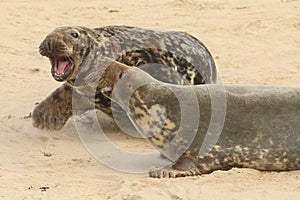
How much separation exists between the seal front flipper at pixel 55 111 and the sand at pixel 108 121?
0.10 metres

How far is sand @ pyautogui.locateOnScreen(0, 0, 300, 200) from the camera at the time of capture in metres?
5.62

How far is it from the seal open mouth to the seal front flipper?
0.56m

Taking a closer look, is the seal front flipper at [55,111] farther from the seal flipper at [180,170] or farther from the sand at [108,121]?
the seal flipper at [180,170]

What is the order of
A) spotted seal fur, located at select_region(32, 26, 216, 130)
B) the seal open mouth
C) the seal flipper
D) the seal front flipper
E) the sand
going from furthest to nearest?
the seal front flipper, spotted seal fur, located at select_region(32, 26, 216, 130), the seal open mouth, the seal flipper, the sand

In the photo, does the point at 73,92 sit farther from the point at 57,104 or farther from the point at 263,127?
the point at 263,127

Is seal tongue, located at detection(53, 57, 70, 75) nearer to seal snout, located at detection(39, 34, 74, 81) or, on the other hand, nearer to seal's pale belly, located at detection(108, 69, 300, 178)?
seal snout, located at detection(39, 34, 74, 81)

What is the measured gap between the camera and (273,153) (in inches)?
236

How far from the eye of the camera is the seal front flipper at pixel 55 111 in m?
7.19

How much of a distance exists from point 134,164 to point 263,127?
98 cm

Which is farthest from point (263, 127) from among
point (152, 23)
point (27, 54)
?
point (152, 23)

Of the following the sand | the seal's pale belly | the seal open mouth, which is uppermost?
the seal open mouth

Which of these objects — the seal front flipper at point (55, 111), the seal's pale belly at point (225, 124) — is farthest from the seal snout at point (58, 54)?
the seal's pale belly at point (225, 124)

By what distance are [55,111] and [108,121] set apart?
0.48 meters

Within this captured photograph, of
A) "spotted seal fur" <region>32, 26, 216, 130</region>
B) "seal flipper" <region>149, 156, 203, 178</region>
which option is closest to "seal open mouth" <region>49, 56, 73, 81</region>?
"spotted seal fur" <region>32, 26, 216, 130</region>
